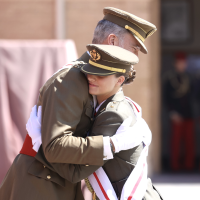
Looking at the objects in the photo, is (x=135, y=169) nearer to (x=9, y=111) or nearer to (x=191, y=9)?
(x=9, y=111)

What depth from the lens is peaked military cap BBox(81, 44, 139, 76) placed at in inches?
74.5

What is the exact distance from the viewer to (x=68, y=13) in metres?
5.86

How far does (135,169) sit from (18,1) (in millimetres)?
4692

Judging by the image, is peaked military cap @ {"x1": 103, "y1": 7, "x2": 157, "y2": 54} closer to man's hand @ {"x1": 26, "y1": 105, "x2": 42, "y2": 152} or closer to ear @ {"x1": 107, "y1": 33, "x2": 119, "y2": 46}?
ear @ {"x1": 107, "y1": 33, "x2": 119, "y2": 46}

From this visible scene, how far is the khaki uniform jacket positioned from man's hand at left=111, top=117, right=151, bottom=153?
9cm

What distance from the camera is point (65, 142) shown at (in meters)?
1.79

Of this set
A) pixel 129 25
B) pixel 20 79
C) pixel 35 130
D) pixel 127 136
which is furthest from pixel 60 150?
pixel 20 79

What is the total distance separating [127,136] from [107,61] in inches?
16.1

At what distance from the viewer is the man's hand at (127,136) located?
1848mm

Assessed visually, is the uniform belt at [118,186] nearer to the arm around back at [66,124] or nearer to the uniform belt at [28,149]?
the arm around back at [66,124]

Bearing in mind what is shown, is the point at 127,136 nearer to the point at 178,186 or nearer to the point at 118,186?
the point at 118,186

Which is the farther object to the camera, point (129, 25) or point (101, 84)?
point (129, 25)

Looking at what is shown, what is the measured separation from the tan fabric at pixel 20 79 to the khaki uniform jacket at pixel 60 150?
127cm

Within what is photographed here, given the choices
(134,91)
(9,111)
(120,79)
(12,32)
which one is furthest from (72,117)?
(12,32)
